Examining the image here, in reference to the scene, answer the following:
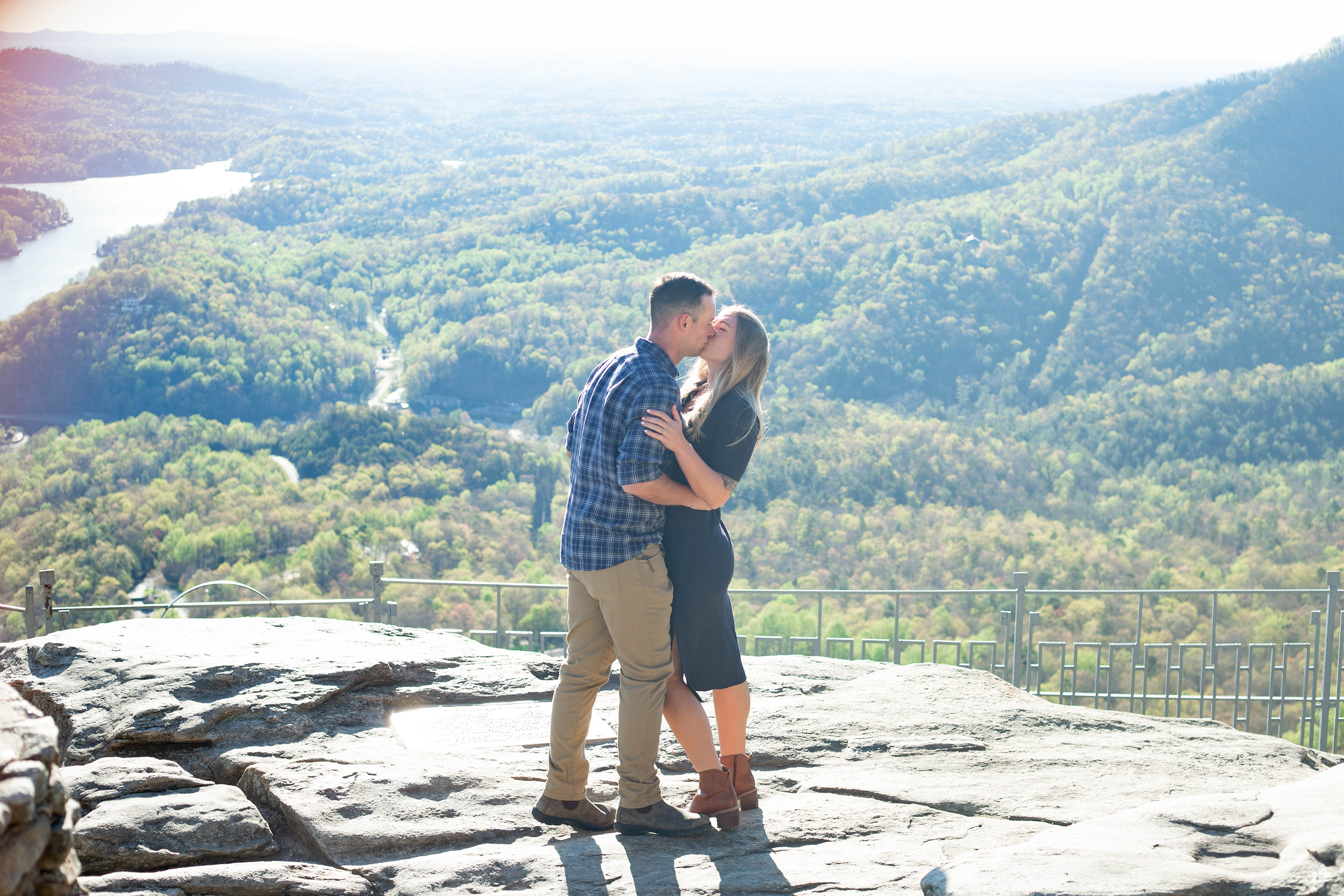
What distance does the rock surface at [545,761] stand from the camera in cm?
279

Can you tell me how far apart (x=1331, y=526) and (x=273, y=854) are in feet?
148

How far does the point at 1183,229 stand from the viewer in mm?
63812

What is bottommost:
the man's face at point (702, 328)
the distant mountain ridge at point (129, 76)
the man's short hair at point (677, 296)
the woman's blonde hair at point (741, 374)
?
the woman's blonde hair at point (741, 374)

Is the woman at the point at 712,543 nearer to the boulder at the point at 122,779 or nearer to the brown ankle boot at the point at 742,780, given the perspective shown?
the brown ankle boot at the point at 742,780

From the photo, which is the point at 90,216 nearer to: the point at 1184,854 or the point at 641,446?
the point at 641,446

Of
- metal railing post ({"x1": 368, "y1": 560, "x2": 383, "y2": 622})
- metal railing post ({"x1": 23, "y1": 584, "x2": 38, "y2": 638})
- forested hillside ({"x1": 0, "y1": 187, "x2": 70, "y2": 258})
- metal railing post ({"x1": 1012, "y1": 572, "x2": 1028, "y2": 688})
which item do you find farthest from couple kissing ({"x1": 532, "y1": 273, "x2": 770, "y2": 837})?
forested hillside ({"x1": 0, "y1": 187, "x2": 70, "y2": 258})

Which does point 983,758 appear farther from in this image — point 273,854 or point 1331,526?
point 1331,526

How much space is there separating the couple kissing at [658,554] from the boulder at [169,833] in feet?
Result: 2.75

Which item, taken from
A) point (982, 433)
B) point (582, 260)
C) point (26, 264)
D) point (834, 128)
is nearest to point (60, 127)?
point (26, 264)

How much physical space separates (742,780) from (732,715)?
8.8 inches

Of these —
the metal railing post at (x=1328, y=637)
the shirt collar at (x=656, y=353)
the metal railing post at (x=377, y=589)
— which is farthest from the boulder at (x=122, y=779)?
the metal railing post at (x=1328, y=637)

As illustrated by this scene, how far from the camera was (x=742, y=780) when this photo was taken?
3189mm

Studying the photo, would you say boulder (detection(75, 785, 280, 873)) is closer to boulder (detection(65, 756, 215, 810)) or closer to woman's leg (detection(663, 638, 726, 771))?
boulder (detection(65, 756, 215, 810))

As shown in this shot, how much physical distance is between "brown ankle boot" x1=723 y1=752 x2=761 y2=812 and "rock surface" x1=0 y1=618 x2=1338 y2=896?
0.26 feet
